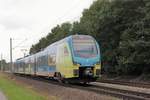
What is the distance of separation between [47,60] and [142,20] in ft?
30.6

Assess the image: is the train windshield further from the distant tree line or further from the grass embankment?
the distant tree line

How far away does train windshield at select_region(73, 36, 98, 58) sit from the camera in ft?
87.7

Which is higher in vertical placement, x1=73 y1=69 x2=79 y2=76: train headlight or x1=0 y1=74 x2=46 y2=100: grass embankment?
x1=73 y1=69 x2=79 y2=76: train headlight

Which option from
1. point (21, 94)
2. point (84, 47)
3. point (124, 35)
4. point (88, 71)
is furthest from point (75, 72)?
point (124, 35)

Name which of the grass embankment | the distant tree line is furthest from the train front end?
the distant tree line

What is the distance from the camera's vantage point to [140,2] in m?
39.8

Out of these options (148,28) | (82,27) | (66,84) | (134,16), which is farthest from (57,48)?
(82,27)

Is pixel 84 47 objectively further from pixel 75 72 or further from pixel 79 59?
pixel 75 72

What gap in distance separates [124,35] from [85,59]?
13.3m

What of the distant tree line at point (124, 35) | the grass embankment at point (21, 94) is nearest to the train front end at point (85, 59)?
the grass embankment at point (21, 94)

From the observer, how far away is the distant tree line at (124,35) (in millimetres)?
35844

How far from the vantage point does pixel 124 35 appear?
3888 cm

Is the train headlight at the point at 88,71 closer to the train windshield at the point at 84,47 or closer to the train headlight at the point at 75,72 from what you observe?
the train headlight at the point at 75,72

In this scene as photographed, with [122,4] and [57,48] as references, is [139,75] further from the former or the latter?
[57,48]
